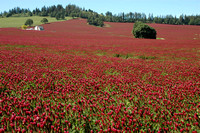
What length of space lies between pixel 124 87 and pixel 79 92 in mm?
1711

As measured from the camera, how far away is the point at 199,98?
16.6 ft

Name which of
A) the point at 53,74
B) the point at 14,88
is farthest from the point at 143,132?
the point at 53,74

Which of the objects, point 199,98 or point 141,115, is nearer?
Answer: point 141,115

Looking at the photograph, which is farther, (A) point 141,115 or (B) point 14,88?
(B) point 14,88

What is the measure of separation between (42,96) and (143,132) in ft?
10.4

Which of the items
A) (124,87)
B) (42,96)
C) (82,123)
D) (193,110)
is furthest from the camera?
(124,87)

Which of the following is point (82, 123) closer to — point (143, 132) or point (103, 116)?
point (103, 116)

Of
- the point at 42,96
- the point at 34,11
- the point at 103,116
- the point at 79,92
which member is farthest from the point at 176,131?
the point at 34,11

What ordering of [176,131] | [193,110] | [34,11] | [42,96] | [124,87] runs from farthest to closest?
1. [34,11]
2. [124,87]
3. [42,96]
4. [193,110]
5. [176,131]

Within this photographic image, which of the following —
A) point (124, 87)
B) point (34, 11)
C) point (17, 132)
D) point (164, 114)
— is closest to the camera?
point (17, 132)

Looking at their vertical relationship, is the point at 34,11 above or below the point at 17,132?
above

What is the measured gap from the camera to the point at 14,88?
546 centimetres

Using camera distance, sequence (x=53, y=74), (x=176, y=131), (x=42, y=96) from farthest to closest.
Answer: (x=53, y=74) < (x=42, y=96) < (x=176, y=131)

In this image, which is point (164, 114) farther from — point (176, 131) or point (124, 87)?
point (124, 87)
